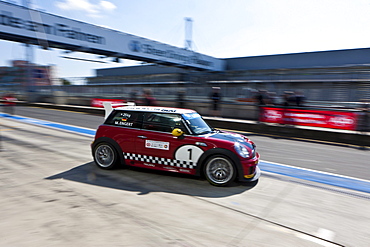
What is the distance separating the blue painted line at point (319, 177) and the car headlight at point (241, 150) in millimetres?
1590

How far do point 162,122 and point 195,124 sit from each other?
697mm

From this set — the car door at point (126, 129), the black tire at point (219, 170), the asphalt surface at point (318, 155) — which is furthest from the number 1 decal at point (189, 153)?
the asphalt surface at point (318, 155)

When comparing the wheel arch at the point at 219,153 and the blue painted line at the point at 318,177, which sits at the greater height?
the wheel arch at the point at 219,153

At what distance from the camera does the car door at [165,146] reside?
493 centimetres

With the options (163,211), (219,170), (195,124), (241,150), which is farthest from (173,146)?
(163,211)

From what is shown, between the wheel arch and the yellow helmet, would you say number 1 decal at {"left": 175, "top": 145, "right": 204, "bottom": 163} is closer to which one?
the wheel arch

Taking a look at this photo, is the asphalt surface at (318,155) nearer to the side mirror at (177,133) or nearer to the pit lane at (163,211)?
the pit lane at (163,211)

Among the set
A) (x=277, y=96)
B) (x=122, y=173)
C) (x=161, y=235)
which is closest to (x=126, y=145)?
(x=122, y=173)

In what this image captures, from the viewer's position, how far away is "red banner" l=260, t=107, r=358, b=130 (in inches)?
408

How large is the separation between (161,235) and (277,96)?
42.4 ft

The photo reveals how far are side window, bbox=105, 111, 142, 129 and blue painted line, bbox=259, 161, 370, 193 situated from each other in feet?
10.6

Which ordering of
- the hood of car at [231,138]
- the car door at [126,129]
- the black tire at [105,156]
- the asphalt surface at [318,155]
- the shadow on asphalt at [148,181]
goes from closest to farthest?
the shadow on asphalt at [148,181]
the hood of car at [231,138]
the car door at [126,129]
the black tire at [105,156]
the asphalt surface at [318,155]

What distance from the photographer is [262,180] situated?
528cm

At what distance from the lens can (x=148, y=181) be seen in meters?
4.99
